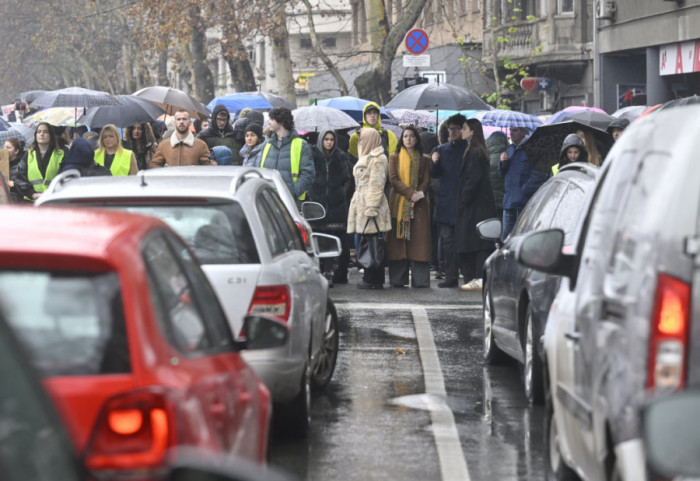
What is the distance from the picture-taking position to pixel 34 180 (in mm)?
16391

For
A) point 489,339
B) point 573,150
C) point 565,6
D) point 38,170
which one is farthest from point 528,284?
point 565,6

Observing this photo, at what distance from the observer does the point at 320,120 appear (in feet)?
68.0

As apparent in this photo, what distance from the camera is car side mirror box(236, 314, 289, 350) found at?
5535 mm

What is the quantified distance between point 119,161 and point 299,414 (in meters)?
8.53

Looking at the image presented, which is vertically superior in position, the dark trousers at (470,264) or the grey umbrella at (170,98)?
the grey umbrella at (170,98)

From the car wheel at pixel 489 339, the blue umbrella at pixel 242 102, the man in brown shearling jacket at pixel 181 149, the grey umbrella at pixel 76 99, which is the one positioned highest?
the grey umbrella at pixel 76 99

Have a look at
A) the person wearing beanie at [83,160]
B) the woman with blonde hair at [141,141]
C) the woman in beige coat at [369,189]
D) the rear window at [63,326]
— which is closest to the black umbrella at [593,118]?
the woman in beige coat at [369,189]

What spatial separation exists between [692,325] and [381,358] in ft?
24.5

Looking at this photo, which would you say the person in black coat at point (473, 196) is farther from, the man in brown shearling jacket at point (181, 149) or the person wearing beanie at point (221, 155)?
the man in brown shearling jacket at point (181, 149)

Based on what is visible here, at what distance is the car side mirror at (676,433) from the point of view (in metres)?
2.45

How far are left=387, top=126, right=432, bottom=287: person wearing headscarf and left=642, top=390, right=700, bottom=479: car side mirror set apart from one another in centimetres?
1444

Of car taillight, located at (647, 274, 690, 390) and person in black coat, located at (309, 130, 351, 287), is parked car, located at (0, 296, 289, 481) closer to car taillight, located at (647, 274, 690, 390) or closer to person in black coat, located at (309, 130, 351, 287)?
car taillight, located at (647, 274, 690, 390)

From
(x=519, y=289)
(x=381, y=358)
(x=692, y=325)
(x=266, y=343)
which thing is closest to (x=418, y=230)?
(x=381, y=358)

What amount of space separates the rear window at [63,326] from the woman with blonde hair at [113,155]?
1232 cm
